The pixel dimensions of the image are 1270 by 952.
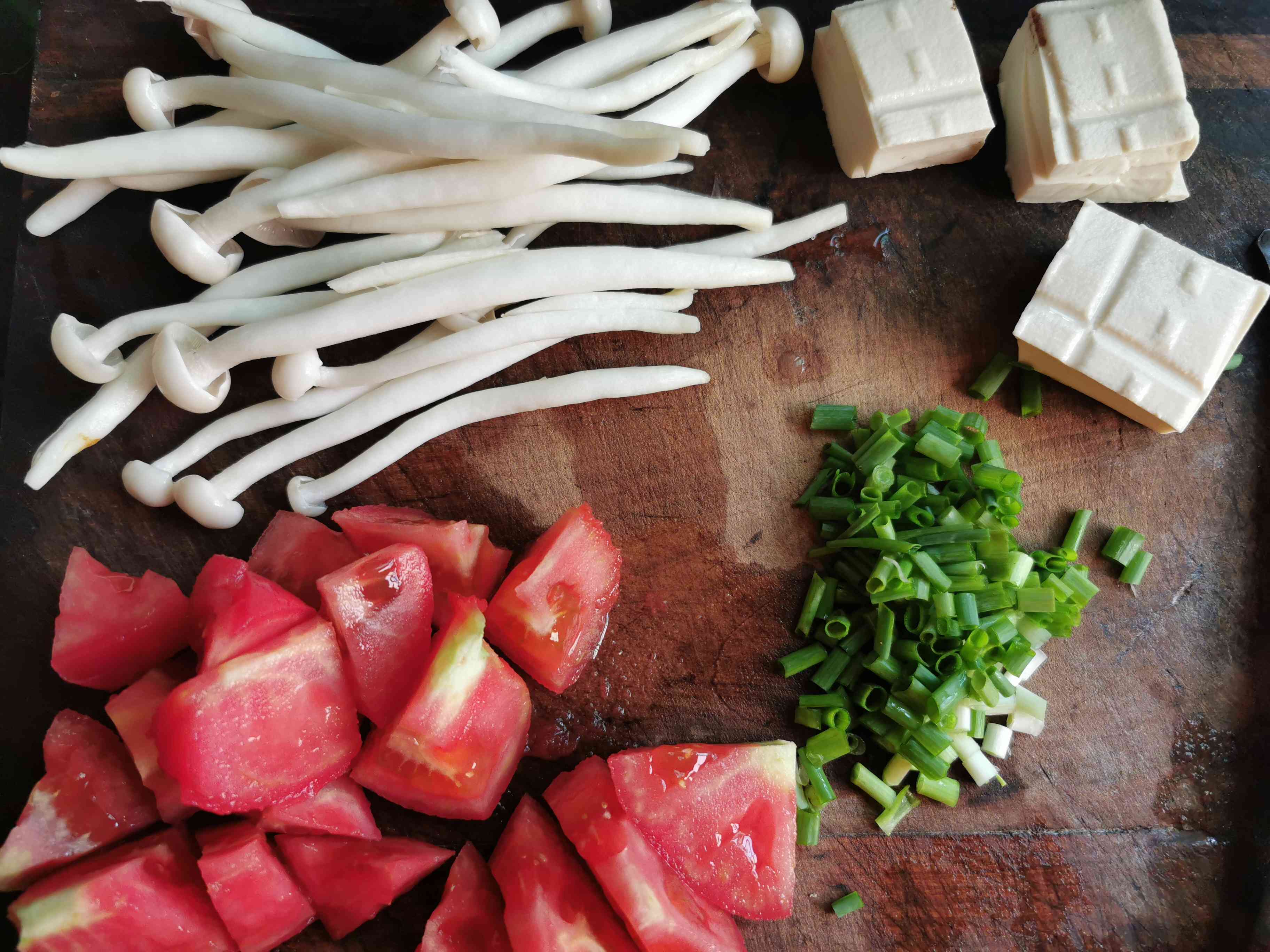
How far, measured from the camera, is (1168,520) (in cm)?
256

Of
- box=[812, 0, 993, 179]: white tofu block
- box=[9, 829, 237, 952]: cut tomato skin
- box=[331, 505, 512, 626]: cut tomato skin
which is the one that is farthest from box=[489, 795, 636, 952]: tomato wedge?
box=[812, 0, 993, 179]: white tofu block

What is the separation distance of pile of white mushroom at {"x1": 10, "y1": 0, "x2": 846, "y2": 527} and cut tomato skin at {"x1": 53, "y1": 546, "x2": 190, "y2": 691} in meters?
0.22

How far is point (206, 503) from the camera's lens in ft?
7.32

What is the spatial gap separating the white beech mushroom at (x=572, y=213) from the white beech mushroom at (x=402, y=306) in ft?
0.35

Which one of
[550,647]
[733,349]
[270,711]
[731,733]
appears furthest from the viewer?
[733,349]

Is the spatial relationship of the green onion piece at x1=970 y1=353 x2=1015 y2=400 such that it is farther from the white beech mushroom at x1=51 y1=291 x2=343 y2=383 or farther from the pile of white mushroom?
the white beech mushroom at x1=51 y1=291 x2=343 y2=383

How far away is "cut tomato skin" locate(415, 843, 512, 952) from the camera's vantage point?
6.86 ft

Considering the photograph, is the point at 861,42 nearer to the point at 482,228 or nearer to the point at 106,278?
the point at 482,228

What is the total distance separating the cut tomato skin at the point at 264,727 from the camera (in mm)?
1904

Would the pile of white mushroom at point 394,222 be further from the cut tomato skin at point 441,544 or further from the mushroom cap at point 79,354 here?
the cut tomato skin at point 441,544

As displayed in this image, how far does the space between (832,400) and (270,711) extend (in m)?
1.71

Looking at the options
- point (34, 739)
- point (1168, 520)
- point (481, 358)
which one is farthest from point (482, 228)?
point (1168, 520)

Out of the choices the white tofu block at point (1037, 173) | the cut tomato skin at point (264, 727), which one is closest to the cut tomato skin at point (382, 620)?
the cut tomato skin at point (264, 727)

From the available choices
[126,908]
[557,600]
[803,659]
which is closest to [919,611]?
[803,659]
